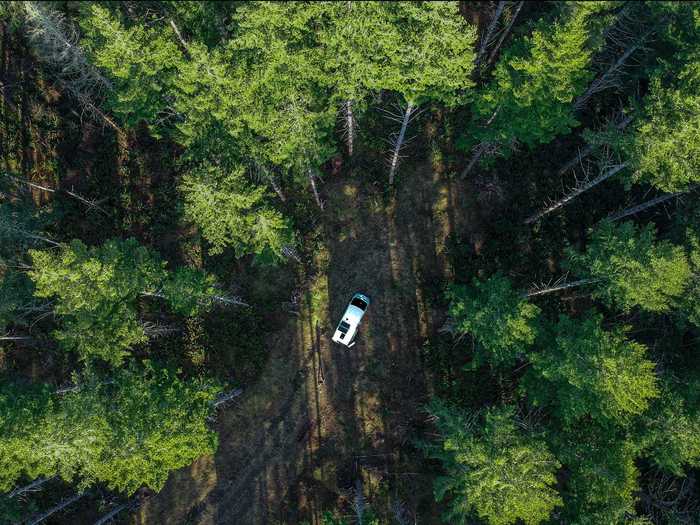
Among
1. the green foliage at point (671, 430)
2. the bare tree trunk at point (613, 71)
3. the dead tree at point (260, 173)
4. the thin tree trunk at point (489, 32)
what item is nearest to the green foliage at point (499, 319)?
the green foliage at point (671, 430)

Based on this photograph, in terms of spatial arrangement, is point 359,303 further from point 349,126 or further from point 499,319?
point 349,126

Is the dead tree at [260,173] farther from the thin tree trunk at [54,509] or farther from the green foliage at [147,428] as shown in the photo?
the thin tree trunk at [54,509]

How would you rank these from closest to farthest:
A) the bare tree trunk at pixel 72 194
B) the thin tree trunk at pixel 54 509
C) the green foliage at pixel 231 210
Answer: the green foliage at pixel 231 210
the thin tree trunk at pixel 54 509
the bare tree trunk at pixel 72 194

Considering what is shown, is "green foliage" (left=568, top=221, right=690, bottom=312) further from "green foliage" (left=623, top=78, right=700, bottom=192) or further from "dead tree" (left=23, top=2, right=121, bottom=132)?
"dead tree" (left=23, top=2, right=121, bottom=132)

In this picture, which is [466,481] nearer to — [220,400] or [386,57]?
[220,400]

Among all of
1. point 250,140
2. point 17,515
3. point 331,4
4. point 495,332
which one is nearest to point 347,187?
point 250,140

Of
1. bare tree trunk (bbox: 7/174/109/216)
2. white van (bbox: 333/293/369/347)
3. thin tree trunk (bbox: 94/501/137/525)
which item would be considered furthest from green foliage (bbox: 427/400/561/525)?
bare tree trunk (bbox: 7/174/109/216)
